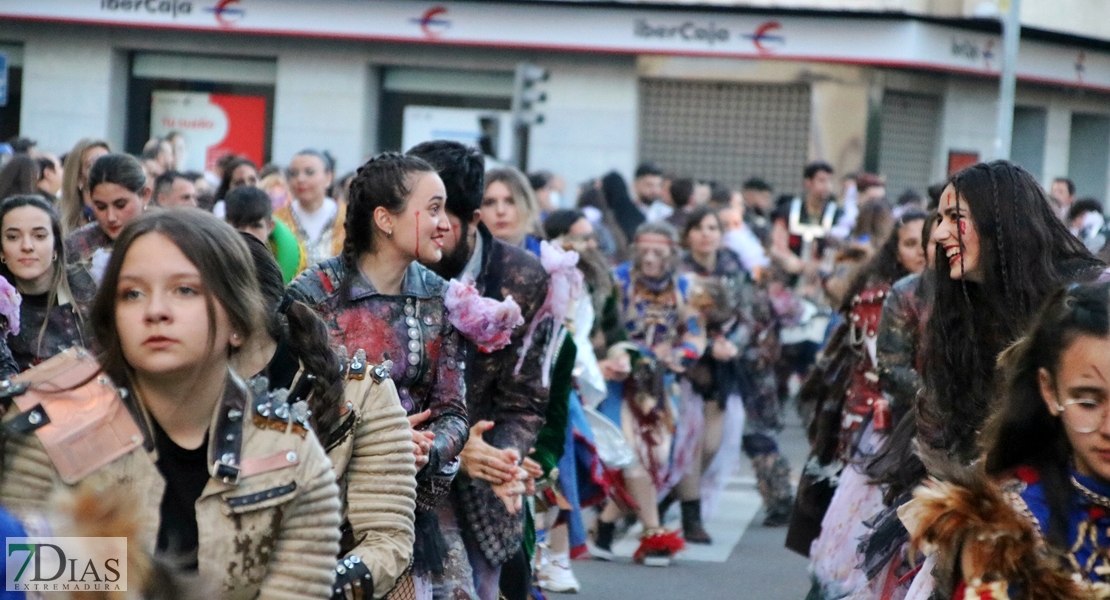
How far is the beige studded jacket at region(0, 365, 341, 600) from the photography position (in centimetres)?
298

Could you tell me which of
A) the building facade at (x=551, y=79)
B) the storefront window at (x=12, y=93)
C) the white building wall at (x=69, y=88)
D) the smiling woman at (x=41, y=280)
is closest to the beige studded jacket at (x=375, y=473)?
the smiling woman at (x=41, y=280)

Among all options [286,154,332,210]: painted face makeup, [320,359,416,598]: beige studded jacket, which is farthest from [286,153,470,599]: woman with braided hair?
[286,154,332,210]: painted face makeup

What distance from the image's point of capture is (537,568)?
8.20 meters

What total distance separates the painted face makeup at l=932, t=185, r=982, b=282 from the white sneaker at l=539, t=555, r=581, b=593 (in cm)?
409

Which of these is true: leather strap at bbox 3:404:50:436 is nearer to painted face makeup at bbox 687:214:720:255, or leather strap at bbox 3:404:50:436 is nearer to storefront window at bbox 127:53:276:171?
painted face makeup at bbox 687:214:720:255

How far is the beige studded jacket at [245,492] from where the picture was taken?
2.98 meters

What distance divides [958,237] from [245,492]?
2646 mm

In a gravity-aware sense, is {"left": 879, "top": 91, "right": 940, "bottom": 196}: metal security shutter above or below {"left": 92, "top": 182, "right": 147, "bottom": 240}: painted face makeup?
above

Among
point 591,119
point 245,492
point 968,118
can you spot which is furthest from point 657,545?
point 968,118

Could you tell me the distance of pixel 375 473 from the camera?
372 cm

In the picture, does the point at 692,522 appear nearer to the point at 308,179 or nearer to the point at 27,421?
the point at 308,179

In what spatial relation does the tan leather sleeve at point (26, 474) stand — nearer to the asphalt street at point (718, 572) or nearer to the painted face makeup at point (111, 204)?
the painted face makeup at point (111, 204)

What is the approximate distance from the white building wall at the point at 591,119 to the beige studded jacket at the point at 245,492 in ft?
77.2

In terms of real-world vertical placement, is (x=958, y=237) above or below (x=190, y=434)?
above
